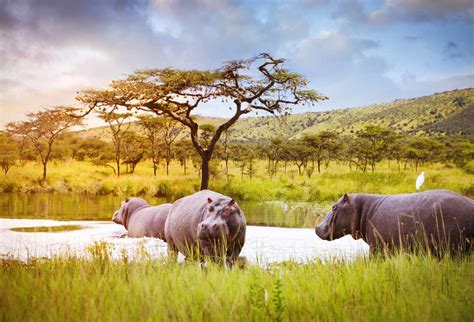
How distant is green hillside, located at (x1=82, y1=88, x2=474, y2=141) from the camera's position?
2516 inches

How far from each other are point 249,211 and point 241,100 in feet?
21.8

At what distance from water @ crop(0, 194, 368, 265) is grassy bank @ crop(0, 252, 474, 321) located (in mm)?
839

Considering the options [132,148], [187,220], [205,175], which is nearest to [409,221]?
[187,220]

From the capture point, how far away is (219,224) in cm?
460

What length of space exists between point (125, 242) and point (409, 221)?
13.6 feet

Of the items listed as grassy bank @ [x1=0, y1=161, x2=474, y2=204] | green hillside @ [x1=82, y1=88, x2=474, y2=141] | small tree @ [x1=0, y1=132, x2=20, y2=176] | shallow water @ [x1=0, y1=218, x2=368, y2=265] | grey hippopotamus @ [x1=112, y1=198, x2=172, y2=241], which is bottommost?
shallow water @ [x1=0, y1=218, x2=368, y2=265]

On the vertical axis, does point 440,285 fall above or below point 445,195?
below

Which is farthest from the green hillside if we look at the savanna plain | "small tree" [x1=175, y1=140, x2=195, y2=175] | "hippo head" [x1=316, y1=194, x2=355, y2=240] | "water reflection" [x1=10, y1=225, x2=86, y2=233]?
the savanna plain

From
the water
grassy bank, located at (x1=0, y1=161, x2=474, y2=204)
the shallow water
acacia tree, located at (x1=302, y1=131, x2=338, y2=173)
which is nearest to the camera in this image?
the water

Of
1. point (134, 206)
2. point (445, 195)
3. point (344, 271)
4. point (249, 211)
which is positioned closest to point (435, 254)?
point (445, 195)

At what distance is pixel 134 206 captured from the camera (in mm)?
8797

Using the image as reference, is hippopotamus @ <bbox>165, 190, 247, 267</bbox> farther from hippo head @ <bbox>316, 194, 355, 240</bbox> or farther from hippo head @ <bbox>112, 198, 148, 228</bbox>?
hippo head @ <bbox>112, 198, 148, 228</bbox>

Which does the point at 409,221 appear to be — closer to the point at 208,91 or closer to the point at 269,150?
the point at 208,91

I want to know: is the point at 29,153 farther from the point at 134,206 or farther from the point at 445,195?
the point at 445,195
